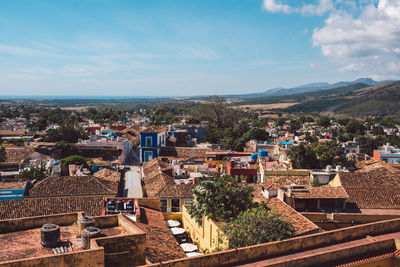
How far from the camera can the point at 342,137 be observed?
205ft

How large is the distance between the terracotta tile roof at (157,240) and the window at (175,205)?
5138 millimetres

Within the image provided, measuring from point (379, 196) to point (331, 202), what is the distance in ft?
14.3

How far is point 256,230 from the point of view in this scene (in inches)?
490

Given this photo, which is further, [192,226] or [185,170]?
[185,170]

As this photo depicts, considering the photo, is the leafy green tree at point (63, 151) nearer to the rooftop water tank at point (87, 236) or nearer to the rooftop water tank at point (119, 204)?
the rooftop water tank at point (119, 204)

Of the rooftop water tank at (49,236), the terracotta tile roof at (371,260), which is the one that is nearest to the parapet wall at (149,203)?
the rooftop water tank at (49,236)

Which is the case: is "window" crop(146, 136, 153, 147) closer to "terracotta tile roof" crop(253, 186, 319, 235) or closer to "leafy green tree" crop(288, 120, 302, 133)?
"terracotta tile roof" crop(253, 186, 319, 235)

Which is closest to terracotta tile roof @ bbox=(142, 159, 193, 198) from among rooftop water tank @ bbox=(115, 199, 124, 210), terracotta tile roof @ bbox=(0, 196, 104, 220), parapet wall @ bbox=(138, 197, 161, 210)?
terracotta tile roof @ bbox=(0, 196, 104, 220)

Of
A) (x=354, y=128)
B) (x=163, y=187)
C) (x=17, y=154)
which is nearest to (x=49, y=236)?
(x=163, y=187)

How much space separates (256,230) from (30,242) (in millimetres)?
7322

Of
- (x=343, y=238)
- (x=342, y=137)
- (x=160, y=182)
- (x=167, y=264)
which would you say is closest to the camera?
(x=167, y=264)

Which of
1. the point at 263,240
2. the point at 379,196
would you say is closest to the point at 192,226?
the point at 263,240

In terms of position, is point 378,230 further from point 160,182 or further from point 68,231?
point 160,182

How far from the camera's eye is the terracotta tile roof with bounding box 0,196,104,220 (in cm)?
1978
